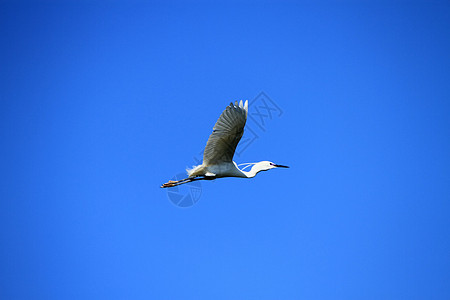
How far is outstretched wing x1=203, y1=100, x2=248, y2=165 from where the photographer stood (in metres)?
11.7

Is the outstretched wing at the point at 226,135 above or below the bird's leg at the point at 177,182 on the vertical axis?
below

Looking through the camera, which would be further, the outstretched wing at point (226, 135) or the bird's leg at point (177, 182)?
the bird's leg at point (177, 182)

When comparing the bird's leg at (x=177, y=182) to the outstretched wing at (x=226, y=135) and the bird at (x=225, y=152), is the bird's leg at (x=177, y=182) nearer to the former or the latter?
the bird at (x=225, y=152)

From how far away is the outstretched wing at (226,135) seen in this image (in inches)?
459

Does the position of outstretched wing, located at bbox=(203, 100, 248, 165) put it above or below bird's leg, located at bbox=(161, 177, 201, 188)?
below

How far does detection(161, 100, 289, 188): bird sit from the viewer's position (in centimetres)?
1172

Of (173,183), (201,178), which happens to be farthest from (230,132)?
(173,183)

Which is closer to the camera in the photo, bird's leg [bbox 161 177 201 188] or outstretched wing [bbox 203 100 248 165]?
outstretched wing [bbox 203 100 248 165]

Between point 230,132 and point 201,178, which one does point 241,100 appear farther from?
point 201,178

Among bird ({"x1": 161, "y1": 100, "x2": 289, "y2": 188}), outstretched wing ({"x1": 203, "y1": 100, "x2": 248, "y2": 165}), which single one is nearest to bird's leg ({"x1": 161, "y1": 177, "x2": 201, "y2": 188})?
bird ({"x1": 161, "y1": 100, "x2": 289, "y2": 188})

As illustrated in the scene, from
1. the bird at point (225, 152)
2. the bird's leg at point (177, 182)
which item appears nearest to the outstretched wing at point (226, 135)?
the bird at point (225, 152)

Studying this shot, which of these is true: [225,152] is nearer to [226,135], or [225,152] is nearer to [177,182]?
[226,135]

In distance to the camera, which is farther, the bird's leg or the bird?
the bird's leg

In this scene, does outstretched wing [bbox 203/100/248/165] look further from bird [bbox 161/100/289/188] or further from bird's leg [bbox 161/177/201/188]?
bird's leg [bbox 161/177/201/188]
